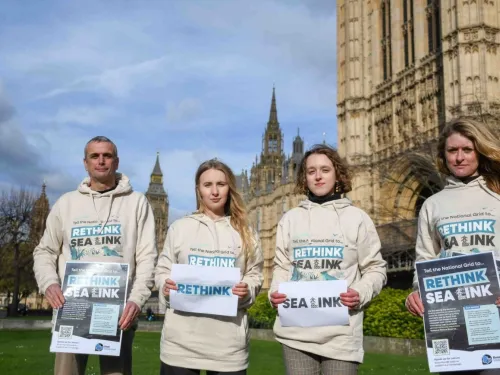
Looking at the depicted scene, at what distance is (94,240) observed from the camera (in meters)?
4.25

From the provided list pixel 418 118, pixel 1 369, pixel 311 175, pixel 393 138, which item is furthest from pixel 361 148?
pixel 311 175

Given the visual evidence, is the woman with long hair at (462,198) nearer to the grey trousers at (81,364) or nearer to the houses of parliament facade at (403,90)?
the grey trousers at (81,364)

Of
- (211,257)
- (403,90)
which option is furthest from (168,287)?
(403,90)

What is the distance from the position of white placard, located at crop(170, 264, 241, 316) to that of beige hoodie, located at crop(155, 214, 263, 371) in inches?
3.7

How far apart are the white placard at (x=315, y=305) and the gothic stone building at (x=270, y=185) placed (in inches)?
1999

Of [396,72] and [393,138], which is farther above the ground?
[396,72]

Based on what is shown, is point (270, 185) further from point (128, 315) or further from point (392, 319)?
point (128, 315)

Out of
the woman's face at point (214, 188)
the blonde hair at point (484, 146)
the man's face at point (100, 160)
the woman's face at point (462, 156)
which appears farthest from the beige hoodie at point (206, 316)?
the blonde hair at point (484, 146)

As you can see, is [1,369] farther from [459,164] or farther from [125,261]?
[459,164]

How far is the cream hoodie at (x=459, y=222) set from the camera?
11.6ft

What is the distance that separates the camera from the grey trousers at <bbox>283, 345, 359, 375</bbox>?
3602 millimetres

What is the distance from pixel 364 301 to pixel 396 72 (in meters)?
33.2

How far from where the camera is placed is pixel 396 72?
114 feet

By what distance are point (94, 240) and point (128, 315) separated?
71 centimetres
